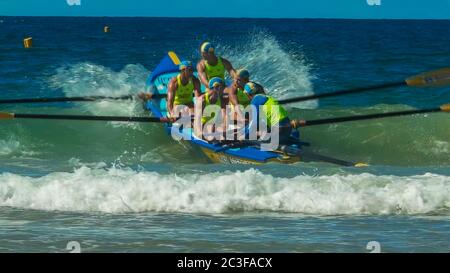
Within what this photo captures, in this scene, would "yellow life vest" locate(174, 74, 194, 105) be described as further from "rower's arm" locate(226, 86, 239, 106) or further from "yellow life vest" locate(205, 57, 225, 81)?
"yellow life vest" locate(205, 57, 225, 81)

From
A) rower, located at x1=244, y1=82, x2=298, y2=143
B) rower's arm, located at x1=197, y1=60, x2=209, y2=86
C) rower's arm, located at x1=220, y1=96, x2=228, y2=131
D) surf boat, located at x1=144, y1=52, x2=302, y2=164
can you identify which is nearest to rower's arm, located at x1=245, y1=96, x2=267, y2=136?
rower, located at x1=244, y1=82, x2=298, y2=143

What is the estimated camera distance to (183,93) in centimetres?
1470

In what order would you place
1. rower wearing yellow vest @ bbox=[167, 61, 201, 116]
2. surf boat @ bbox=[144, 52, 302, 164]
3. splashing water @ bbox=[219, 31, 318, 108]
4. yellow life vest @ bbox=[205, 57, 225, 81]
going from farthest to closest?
splashing water @ bbox=[219, 31, 318, 108]
yellow life vest @ bbox=[205, 57, 225, 81]
rower wearing yellow vest @ bbox=[167, 61, 201, 116]
surf boat @ bbox=[144, 52, 302, 164]

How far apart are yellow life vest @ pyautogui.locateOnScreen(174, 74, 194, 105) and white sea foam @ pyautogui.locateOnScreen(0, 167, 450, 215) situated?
11.1ft

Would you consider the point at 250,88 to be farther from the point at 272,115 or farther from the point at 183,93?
the point at 183,93

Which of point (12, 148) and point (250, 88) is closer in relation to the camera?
point (250, 88)

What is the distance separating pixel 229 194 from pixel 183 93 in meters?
4.25

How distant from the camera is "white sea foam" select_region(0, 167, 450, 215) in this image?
10.4m

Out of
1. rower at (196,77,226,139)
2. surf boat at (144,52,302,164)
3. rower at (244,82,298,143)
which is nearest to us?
surf boat at (144,52,302,164)

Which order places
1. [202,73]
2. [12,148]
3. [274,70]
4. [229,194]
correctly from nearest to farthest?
[229,194], [202,73], [12,148], [274,70]

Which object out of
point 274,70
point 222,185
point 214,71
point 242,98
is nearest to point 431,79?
point 242,98

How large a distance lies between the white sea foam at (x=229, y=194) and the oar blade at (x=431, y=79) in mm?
2914
